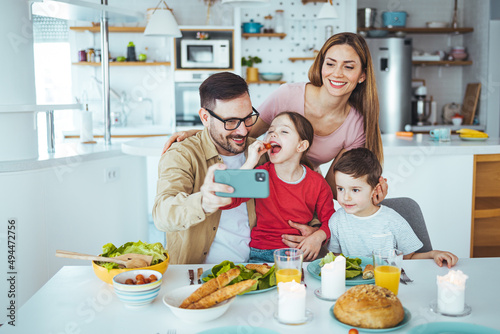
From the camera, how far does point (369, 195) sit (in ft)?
6.72

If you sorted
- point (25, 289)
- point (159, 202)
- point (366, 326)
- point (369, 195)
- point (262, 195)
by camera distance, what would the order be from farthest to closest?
point (25, 289) < point (369, 195) < point (159, 202) < point (262, 195) < point (366, 326)

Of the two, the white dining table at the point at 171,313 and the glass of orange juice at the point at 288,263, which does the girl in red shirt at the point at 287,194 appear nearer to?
the white dining table at the point at 171,313

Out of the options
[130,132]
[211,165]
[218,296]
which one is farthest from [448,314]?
[130,132]

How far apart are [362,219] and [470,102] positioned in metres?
4.94

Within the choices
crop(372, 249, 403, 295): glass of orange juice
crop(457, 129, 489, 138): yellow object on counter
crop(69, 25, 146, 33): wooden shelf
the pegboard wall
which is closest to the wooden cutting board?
the pegboard wall

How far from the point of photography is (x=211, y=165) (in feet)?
6.55

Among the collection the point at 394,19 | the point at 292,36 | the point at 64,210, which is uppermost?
the point at 394,19

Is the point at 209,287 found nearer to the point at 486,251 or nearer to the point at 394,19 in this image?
the point at 486,251

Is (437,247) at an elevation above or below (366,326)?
below

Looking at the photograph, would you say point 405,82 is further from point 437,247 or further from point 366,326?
point 366,326

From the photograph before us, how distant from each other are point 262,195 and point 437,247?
8.59 ft

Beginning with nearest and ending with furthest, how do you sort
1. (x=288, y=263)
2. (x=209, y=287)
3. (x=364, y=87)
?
(x=209, y=287) → (x=288, y=263) → (x=364, y=87)

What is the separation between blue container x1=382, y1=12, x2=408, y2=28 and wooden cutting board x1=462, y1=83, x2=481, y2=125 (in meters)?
1.18

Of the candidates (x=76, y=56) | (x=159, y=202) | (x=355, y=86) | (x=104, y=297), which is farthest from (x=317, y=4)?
(x=104, y=297)
